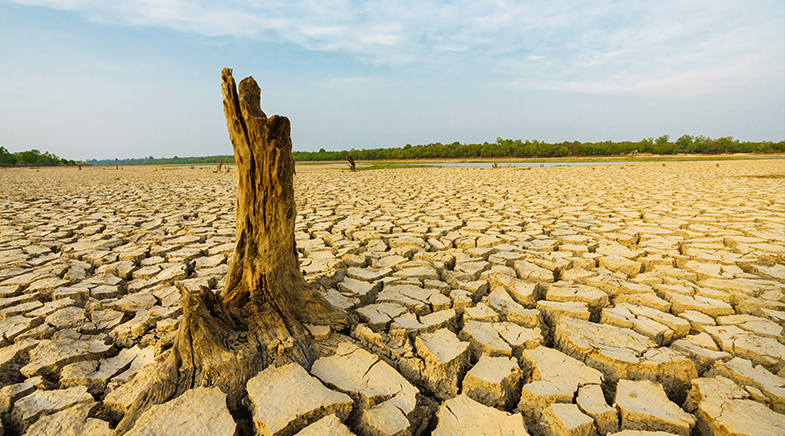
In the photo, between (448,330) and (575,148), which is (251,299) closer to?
(448,330)

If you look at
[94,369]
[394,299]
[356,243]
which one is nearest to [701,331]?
[394,299]

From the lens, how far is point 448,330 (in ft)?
5.96

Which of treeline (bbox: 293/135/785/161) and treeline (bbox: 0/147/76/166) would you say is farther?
treeline (bbox: 293/135/785/161)

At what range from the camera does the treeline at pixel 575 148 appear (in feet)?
121

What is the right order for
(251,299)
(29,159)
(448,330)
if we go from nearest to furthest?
(251,299) → (448,330) → (29,159)

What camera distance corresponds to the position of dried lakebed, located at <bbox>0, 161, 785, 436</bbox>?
1236 mm

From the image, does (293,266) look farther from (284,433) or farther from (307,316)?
(284,433)

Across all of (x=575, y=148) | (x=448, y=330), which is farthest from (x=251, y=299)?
(x=575, y=148)

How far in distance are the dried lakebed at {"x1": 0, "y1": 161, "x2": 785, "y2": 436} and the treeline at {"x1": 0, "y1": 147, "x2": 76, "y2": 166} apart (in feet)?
132

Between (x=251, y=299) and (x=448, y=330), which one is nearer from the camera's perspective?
(x=251, y=299)

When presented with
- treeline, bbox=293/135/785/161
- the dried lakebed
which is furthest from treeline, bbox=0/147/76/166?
the dried lakebed

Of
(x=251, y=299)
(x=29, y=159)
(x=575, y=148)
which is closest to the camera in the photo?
(x=251, y=299)

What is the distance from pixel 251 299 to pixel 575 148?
1727 inches

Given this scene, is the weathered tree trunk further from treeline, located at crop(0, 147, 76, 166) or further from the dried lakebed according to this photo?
treeline, located at crop(0, 147, 76, 166)
